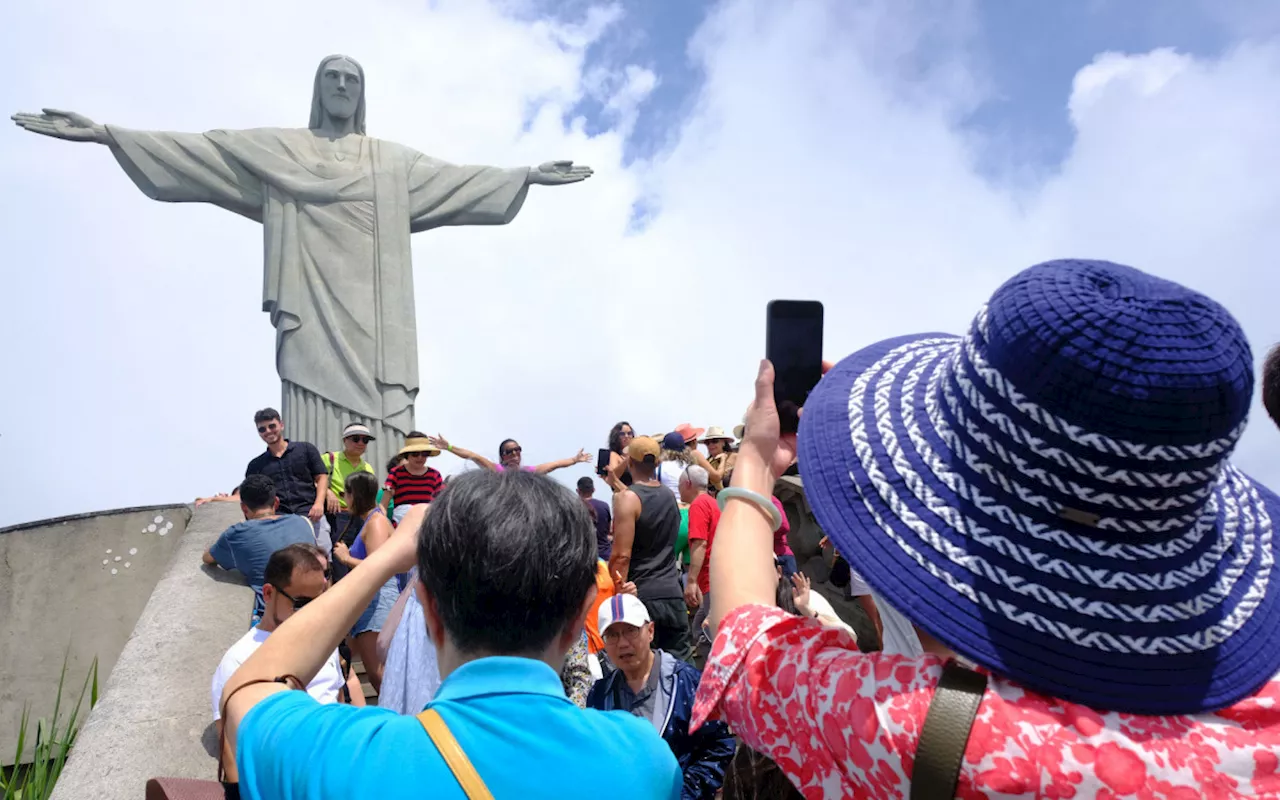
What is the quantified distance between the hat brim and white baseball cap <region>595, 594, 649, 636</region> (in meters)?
2.22

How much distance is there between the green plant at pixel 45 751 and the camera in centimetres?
445

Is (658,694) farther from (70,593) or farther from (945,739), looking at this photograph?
(70,593)

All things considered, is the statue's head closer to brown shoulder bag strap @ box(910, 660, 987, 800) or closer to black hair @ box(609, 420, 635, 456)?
black hair @ box(609, 420, 635, 456)

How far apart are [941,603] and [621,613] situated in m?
2.33

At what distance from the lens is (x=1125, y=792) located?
791 mm

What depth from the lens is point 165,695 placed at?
4.02 m

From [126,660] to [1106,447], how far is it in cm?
452

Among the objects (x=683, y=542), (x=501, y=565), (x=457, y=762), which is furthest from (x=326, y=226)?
(x=457, y=762)

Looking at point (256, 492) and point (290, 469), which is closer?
point (256, 492)

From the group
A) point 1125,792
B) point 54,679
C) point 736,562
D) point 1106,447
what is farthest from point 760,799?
point 54,679

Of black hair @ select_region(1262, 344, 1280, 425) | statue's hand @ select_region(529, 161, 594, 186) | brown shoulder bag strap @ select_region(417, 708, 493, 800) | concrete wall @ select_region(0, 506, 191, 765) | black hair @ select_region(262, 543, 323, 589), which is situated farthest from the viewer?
statue's hand @ select_region(529, 161, 594, 186)

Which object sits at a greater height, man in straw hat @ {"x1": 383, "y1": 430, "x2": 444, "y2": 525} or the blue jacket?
the blue jacket

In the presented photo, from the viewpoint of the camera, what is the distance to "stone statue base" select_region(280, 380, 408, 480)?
8.81m

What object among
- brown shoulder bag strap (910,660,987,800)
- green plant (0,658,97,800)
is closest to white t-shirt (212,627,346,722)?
green plant (0,658,97,800)
